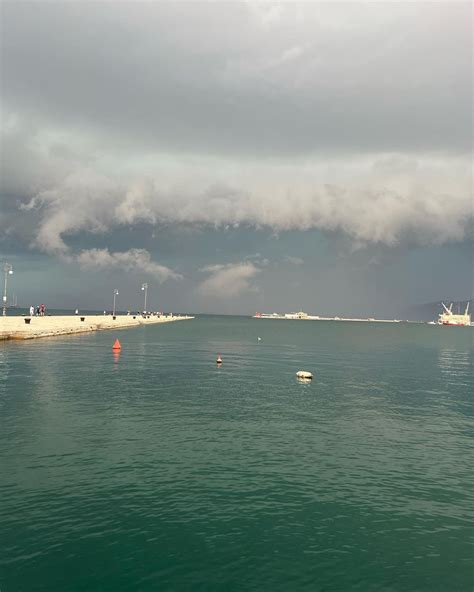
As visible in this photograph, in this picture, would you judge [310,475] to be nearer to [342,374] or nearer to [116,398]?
[116,398]

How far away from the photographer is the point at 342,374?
2904 inches

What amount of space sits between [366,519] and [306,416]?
66.3 feet

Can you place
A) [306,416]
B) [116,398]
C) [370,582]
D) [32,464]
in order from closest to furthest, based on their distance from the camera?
[370,582]
[32,464]
[306,416]
[116,398]

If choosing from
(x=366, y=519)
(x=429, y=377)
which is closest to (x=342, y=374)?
(x=429, y=377)

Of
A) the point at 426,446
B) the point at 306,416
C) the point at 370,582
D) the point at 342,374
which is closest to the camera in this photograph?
the point at 370,582

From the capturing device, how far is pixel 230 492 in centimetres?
2395

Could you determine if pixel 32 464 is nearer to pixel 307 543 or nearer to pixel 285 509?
pixel 285 509

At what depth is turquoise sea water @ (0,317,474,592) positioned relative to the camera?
17.0 m

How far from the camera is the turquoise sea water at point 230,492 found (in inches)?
671

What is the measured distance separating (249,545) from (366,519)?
6.11 metres

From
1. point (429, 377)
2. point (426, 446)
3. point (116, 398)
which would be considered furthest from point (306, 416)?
point (429, 377)

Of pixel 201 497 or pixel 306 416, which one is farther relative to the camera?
pixel 306 416

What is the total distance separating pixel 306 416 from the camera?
1647 inches

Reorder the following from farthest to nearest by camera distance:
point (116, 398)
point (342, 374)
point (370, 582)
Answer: point (342, 374) < point (116, 398) < point (370, 582)
